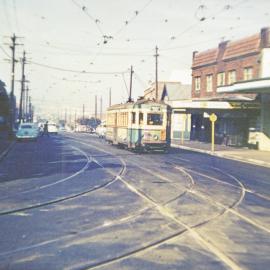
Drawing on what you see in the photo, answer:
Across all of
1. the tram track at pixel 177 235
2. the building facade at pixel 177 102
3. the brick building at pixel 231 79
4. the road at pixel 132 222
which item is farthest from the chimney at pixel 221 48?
the tram track at pixel 177 235

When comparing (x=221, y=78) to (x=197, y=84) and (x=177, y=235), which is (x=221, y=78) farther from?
(x=177, y=235)

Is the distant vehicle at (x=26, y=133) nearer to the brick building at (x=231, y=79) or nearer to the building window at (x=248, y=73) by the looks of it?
the brick building at (x=231, y=79)

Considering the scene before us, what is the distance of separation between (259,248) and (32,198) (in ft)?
20.6

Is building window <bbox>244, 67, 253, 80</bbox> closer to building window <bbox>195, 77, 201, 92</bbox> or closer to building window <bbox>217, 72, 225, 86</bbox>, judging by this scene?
building window <bbox>217, 72, 225, 86</bbox>

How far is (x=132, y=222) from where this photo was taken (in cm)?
897

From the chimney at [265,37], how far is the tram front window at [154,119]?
13.5 metres

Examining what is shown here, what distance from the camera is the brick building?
35.7 meters

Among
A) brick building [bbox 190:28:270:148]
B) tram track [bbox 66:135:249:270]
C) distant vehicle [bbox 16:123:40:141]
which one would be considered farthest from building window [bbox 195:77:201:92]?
tram track [bbox 66:135:249:270]

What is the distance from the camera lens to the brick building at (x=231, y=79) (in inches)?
1404

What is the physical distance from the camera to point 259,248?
7355 millimetres

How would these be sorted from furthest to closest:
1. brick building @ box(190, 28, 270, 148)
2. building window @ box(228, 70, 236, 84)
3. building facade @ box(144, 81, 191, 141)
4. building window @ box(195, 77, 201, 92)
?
building window @ box(195, 77, 201, 92)
building facade @ box(144, 81, 191, 141)
building window @ box(228, 70, 236, 84)
brick building @ box(190, 28, 270, 148)

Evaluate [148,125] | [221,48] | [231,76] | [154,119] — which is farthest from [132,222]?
[221,48]

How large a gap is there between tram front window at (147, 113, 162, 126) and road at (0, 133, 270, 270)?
11407mm

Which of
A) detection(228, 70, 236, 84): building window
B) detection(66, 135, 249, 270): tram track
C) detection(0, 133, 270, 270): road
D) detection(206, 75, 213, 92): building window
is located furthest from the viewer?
detection(206, 75, 213, 92): building window
